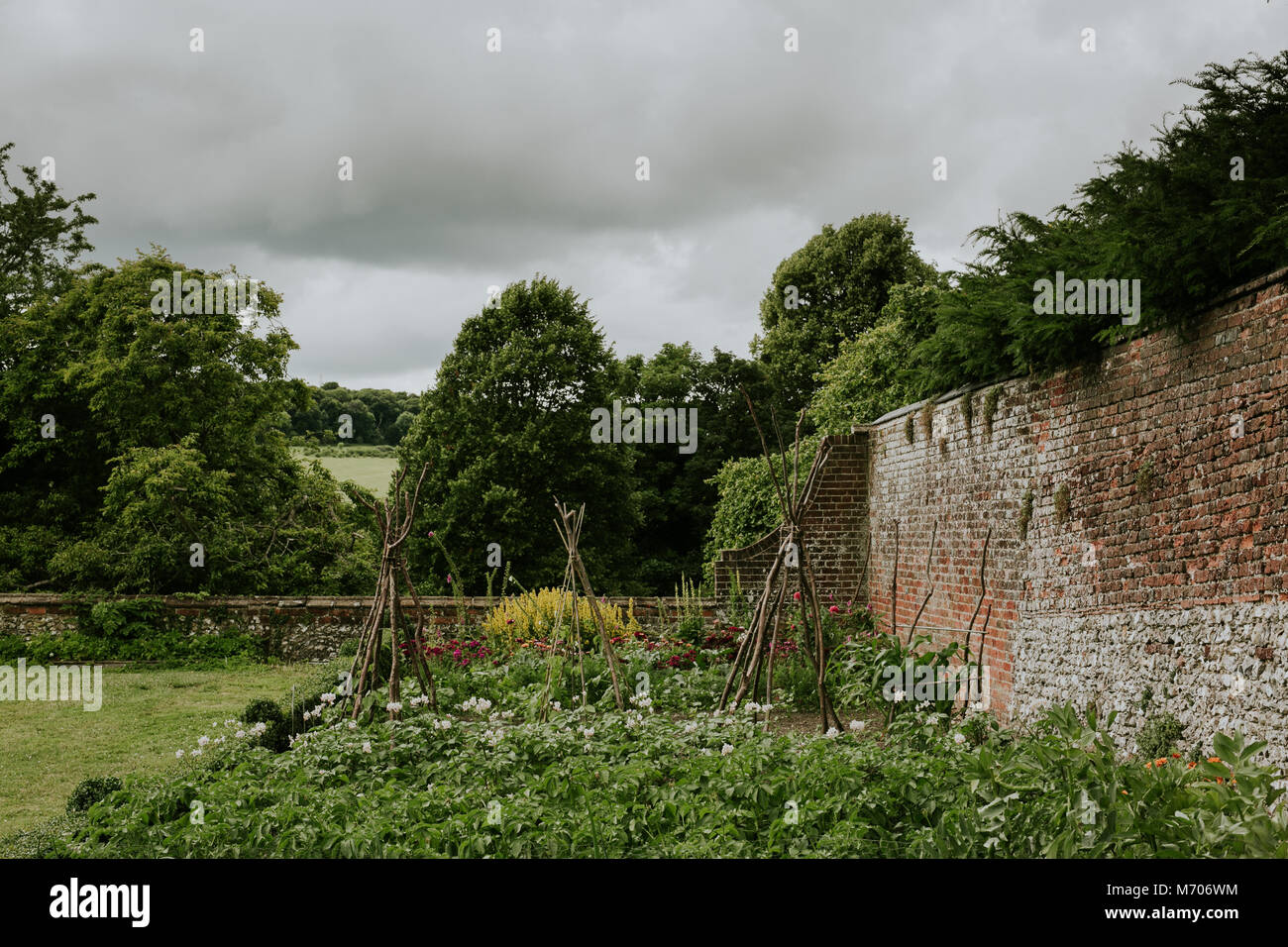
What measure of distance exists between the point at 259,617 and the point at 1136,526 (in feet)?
38.6

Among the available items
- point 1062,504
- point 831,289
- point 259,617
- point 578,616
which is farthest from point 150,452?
point 831,289

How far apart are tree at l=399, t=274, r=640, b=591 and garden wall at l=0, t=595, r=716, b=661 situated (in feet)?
18.9

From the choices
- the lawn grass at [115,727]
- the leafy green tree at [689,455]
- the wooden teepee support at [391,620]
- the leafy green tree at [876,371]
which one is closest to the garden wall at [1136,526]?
the wooden teepee support at [391,620]

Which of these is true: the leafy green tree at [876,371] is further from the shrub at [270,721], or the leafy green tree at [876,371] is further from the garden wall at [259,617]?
the shrub at [270,721]

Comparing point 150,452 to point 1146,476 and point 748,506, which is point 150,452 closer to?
point 748,506

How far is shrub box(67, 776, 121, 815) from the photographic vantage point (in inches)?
202

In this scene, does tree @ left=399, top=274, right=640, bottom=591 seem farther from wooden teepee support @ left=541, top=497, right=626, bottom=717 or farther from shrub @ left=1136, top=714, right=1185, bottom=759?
shrub @ left=1136, top=714, right=1185, bottom=759

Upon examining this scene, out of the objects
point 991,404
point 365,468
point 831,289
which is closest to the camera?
point 991,404

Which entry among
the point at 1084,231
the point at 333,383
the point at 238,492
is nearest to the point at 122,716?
the point at 238,492

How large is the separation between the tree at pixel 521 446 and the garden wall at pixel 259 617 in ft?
18.9

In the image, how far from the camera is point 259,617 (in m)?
13.6

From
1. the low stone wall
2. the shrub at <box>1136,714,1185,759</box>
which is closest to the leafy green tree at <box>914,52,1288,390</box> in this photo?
the low stone wall
